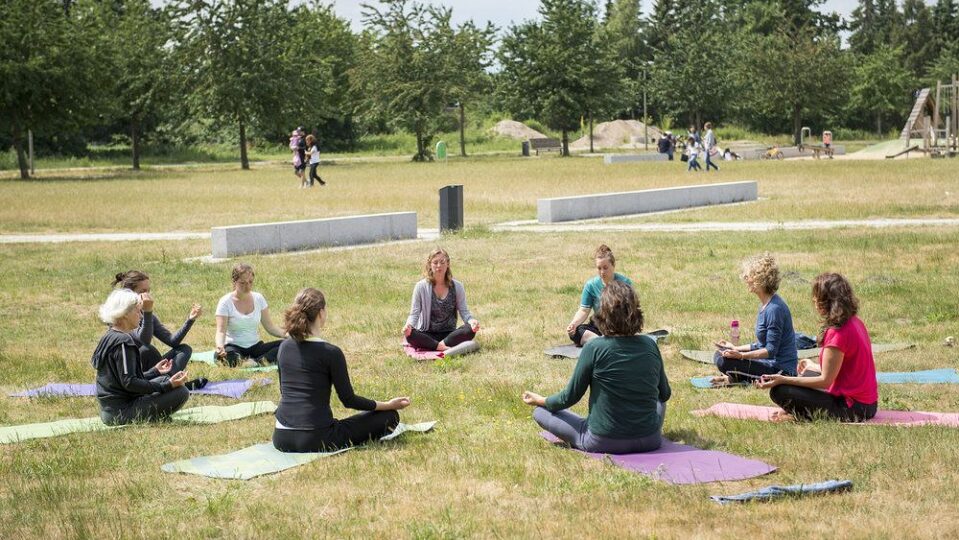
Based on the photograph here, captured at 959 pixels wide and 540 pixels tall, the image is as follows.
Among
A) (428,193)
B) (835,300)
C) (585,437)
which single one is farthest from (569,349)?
(428,193)

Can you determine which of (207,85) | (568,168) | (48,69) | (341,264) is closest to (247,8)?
(207,85)

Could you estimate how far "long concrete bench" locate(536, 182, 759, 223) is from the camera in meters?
22.8

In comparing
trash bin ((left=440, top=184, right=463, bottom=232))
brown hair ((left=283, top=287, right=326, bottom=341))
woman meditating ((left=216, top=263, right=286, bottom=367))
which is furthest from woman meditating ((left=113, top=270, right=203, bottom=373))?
trash bin ((left=440, top=184, right=463, bottom=232))

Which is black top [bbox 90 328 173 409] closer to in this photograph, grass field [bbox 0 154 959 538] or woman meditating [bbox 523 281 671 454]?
grass field [bbox 0 154 959 538]

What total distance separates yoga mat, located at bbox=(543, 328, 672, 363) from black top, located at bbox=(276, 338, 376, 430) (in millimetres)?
3628

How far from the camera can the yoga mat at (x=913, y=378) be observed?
8586 millimetres

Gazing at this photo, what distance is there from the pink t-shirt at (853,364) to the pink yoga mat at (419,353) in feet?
13.2

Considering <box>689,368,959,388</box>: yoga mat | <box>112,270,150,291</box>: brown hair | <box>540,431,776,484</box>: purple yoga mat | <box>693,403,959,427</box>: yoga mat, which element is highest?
<box>112,270,150,291</box>: brown hair

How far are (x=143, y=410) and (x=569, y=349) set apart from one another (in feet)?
13.4

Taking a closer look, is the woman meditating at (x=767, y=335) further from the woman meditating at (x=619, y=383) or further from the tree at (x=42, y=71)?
the tree at (x=42, y=71)

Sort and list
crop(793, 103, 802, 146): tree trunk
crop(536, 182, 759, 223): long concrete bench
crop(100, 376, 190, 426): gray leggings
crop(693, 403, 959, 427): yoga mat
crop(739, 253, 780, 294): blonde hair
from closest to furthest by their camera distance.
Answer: crop(693, 403, 959, 427): yoga mat, crop(100, 376, 190, 426): gray leggings, crop(739, 253, 780, 294): blonde hair, crop(536, 182, 759, 223): long concrete bench, crop(793, 103, 802, 146): tree trunk

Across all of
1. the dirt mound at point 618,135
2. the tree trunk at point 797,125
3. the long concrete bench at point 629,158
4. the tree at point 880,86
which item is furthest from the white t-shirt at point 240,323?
the tree at point 880,86

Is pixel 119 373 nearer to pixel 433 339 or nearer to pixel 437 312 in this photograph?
pixel 433 339

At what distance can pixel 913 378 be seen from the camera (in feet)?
28.6
